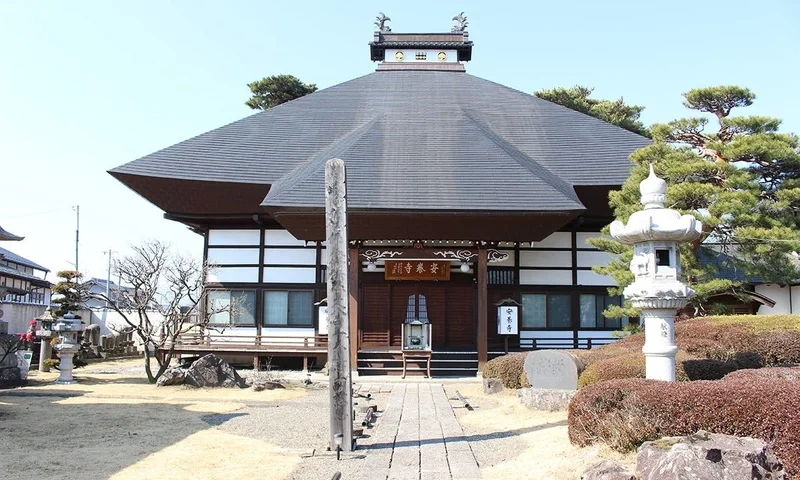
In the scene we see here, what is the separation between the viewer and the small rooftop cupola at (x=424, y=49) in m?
29.6

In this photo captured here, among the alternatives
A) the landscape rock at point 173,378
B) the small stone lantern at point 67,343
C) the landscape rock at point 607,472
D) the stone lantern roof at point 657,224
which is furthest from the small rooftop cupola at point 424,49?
the landscape rock at point 607,472

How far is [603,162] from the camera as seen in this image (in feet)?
65.5

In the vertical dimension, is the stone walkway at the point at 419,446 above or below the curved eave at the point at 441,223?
below

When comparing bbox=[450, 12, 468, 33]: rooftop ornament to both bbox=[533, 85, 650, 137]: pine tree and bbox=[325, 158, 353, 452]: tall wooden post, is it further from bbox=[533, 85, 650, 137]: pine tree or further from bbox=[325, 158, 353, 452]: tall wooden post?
bbox=[325, 158, 353, 452]: tall wooden post

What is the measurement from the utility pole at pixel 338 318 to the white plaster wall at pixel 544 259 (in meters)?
12.2

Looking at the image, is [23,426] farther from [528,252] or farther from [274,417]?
[528,252]

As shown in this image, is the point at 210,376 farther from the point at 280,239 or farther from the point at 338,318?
the point at 338,318

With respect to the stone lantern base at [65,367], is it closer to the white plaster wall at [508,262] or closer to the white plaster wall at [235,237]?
the white plaster wall at [235,237]

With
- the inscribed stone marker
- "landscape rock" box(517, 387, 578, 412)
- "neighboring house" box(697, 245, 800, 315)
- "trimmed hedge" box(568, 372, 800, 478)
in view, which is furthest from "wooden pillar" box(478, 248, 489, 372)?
"trimmed hedge" box(568, 372, 800, 478)

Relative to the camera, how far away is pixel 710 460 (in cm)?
522

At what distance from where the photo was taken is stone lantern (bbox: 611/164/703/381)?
8133 mm

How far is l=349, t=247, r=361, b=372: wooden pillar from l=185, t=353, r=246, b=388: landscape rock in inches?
130

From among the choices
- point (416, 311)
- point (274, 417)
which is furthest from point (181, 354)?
point (274, 417)

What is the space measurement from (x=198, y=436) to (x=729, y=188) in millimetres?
11754
